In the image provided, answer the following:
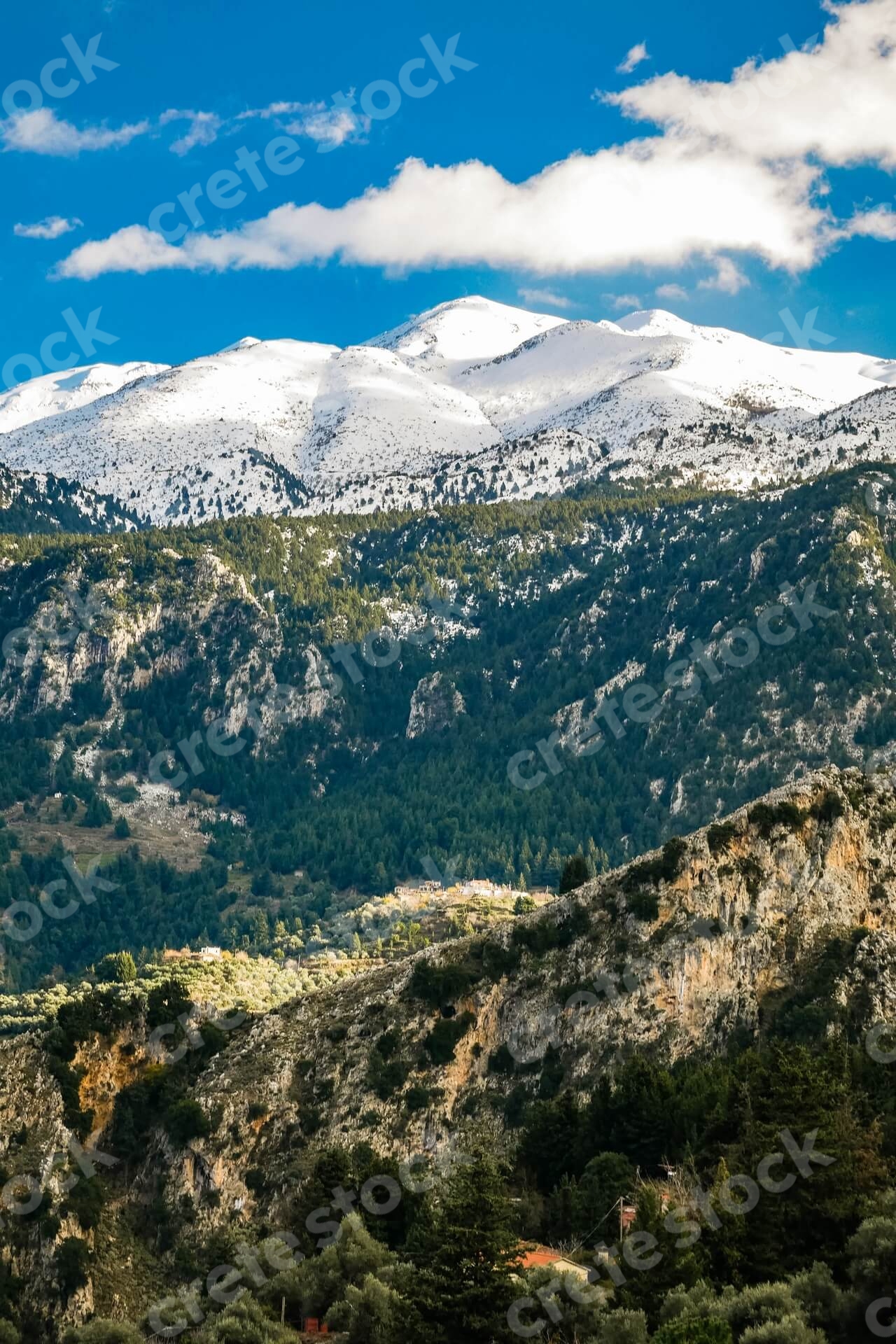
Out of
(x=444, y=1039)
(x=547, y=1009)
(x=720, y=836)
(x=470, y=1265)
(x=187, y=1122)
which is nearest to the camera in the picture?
(x=470, y=1265)

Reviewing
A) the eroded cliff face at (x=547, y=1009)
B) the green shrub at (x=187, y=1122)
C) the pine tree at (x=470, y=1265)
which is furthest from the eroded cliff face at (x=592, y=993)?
the pine tree at (x=470, y=1265)

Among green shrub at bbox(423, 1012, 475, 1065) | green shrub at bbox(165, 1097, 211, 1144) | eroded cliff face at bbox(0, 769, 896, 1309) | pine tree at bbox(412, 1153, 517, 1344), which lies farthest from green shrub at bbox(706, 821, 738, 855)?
pine tree at bbox(412, 1153, 517, 1344)

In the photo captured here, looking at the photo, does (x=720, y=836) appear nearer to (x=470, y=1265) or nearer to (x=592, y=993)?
(x=592, y=993)

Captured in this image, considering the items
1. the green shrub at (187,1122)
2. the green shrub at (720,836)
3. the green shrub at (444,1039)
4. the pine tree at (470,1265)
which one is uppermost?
the green shrub at (720,836)

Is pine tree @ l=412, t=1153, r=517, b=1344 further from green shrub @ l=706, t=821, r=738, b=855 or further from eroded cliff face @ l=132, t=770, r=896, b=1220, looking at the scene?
green shrub @ l=706, t=821, r=738, b=855

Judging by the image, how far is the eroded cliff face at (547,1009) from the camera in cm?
10625

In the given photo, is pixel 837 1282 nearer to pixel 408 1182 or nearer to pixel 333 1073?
pixel 408 1182

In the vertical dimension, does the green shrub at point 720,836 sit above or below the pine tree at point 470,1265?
above

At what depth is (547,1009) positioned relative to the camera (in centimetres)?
11206

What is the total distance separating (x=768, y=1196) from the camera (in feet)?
243

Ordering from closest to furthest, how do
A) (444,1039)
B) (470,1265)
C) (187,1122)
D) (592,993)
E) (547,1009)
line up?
(470,1265)
(187,1122)
(444,1039)
(592,993)
(547,1009)

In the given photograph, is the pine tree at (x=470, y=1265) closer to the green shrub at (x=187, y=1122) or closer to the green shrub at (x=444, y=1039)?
the green shrub at (x=187, y=1122)

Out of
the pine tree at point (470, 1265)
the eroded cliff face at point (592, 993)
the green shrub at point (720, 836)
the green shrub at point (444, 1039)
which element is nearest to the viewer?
the pine tree at point (470, 1265)

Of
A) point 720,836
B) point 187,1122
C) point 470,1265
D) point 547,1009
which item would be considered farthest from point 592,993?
point 470,1265
